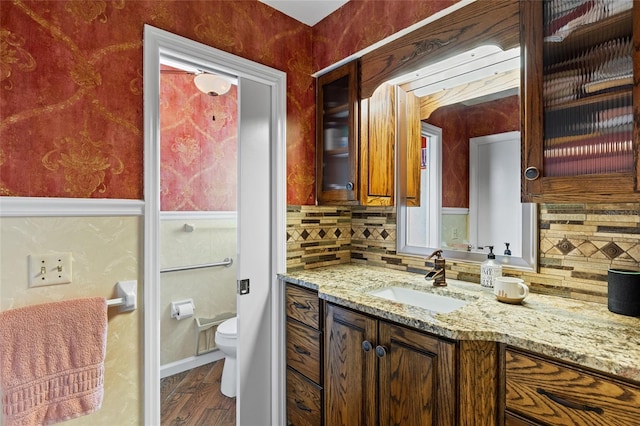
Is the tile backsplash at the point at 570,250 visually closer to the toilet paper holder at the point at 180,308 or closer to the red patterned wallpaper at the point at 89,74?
the red patterned wallpaper at the point at 89,74

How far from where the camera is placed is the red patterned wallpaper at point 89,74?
3.73ft

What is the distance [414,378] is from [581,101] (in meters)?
1.05

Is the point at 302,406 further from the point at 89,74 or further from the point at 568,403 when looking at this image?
the point at 89,74

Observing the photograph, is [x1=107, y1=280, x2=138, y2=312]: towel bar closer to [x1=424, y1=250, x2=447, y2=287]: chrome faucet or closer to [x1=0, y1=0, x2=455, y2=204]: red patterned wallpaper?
[x1=0, y1=0, x2=455, y2=204]: red patterned wallpaper

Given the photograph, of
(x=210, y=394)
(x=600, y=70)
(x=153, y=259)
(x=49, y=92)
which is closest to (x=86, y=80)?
(x=49, y=92)

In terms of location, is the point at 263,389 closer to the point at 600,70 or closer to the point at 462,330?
the point at 462,330

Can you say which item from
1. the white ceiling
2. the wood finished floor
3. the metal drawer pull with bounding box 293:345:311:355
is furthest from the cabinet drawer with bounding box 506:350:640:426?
the white ceiling

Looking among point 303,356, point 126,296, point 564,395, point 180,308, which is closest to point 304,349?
point 303,356

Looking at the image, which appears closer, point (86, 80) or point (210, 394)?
point (86, 80)

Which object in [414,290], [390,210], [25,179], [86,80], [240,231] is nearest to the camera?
[25,179]

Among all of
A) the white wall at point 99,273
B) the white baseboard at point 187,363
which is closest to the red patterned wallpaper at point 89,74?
the white wall at point 99,273

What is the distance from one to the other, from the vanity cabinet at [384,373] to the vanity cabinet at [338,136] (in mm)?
695

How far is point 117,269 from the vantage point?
4.36 feet

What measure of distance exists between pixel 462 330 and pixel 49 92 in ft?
5.32
